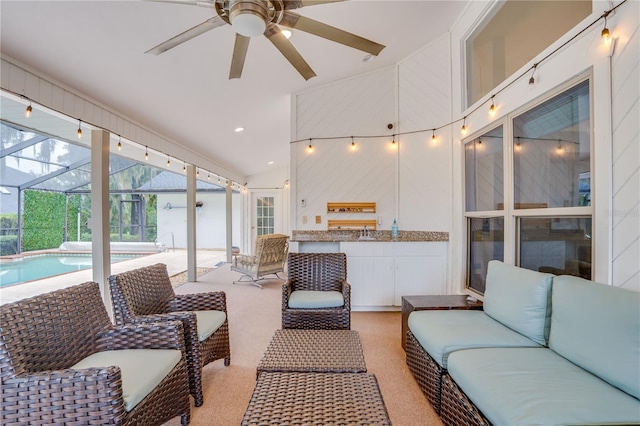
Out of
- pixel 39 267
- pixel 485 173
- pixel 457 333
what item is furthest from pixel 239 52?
pixel 39 267

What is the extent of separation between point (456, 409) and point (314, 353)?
0.88 m

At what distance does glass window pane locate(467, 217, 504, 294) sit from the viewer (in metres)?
3.00

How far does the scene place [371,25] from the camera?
134 inches

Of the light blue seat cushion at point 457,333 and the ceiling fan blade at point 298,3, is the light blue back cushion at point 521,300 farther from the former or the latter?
the ceiling fan blade at point 298,3

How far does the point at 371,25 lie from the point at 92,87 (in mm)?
3331

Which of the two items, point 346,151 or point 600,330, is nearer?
point 600,330

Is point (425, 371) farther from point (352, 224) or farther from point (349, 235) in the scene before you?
point (352, 224)

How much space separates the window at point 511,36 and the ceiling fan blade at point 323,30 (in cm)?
150

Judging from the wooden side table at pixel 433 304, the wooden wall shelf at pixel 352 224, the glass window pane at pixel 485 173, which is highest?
the glass window pane at pixel 485 173

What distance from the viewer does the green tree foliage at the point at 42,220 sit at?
7.29 m

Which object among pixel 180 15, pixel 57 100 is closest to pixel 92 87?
pixel 57 100

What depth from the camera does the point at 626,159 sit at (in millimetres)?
1631

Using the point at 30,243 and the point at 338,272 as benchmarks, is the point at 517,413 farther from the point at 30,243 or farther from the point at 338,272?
the point at 30,243

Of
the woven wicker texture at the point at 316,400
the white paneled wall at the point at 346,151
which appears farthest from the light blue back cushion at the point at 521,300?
the white paneled wall at the point at 346,151
